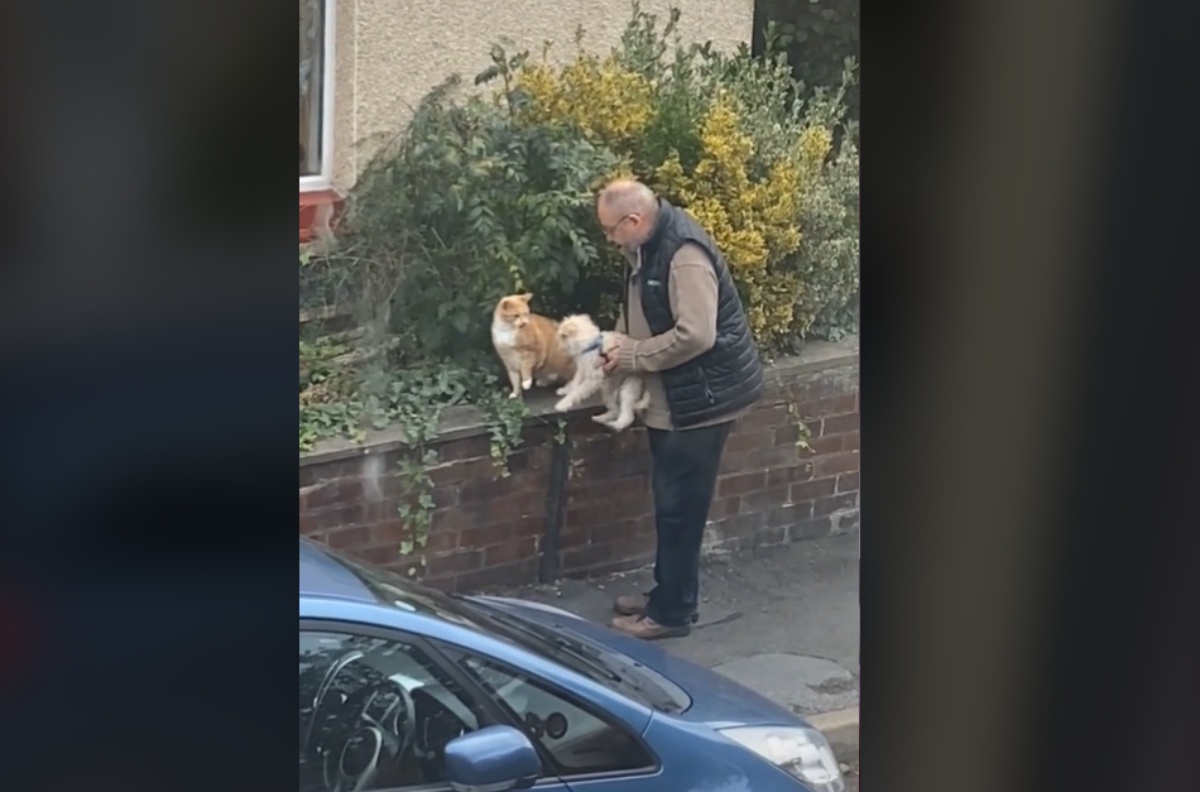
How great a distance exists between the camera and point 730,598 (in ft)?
4.99

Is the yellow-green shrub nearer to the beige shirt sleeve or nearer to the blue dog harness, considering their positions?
the beige shirt sleeve

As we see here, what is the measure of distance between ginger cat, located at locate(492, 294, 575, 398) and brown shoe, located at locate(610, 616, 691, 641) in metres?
0.30

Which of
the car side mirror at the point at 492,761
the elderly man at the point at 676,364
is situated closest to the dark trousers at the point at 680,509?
the elderly man at the point at 676,364

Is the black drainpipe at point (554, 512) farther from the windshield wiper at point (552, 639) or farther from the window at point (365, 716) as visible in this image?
the window at point (365, 716)

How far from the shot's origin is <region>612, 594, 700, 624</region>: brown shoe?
1.48 metres

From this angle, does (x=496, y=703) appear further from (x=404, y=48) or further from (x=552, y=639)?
(x=404, y=48)

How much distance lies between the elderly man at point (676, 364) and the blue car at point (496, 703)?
8 centimetres

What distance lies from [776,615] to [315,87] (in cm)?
82

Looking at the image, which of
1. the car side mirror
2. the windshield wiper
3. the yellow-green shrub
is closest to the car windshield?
the windshield wiper

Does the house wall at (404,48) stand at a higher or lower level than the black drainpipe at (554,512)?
higher

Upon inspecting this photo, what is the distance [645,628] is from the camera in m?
1.49

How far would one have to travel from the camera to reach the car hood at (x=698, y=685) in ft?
4.87
